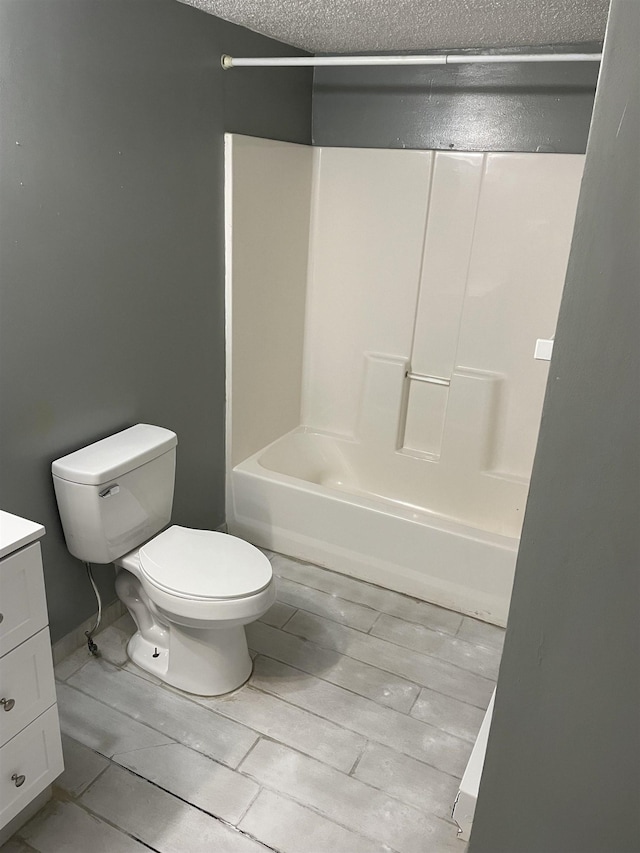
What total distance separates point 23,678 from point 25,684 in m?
0.02

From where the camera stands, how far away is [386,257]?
9.56 feet

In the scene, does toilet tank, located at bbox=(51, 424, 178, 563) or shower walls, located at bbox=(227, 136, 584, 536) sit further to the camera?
shower walls, located at bbox=(227, 136, 584, 536)

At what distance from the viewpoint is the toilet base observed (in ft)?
6.67

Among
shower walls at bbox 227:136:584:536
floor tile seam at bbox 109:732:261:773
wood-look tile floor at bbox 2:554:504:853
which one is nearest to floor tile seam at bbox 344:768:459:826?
wood-look tile floor at bbox 2:554:504:853

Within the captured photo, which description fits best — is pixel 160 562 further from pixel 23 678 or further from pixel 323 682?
pixel 323 682

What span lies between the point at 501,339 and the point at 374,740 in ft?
5.60

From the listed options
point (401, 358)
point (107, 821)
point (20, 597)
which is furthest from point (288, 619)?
point (401, 358)

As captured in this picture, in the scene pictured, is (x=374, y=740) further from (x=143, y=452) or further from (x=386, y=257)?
(x=386, y=257)

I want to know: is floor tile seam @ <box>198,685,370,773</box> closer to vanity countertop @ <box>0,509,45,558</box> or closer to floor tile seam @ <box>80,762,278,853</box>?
floor tile seam @ <box>80,762,278,853</box>

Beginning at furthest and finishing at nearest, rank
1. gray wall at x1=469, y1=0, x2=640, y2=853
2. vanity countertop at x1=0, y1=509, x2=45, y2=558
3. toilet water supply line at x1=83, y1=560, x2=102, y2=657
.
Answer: toilet water supply line at x1=83, y1=560, x2=102, y2=657 → vanity countertop at x1=0, y1=509, x2=45, y2=558 → gray wall at x1=469, y1=0, x2=640, y2=853

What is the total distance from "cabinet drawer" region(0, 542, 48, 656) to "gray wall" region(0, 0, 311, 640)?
1.49 ft

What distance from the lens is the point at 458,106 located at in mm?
2572

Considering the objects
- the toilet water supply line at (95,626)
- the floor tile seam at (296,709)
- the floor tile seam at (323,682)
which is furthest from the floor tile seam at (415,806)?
the toilet water supply line at (95,626)

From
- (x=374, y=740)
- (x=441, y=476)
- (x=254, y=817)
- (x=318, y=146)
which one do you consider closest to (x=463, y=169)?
(x=318, y=146)
